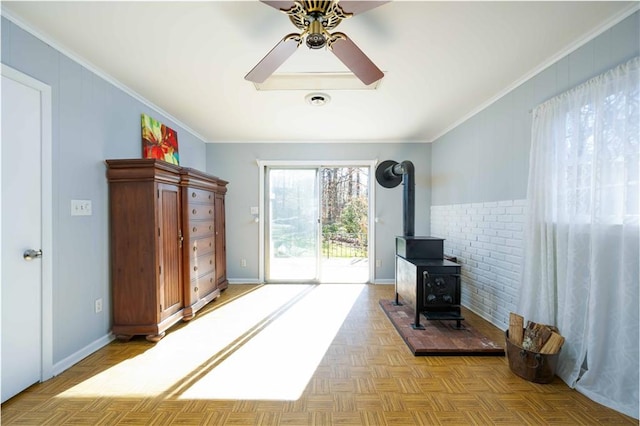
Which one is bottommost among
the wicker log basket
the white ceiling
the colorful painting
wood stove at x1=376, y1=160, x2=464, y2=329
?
the wicker log basket

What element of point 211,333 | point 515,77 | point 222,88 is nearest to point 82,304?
point 211,333

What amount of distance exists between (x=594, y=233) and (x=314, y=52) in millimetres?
2220

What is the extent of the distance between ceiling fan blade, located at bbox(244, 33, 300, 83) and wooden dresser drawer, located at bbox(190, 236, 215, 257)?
1908mm

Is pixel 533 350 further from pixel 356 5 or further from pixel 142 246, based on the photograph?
pixel 142 246

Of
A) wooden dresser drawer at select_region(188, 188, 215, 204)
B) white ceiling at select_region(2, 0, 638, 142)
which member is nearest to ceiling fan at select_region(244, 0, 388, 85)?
white ceiling at select_region(2, 0, 638, 142)

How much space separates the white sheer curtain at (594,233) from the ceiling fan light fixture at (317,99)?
6.03 ft

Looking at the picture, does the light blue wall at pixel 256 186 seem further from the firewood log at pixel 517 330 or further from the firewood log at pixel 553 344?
the firewood log at pixel 553 344

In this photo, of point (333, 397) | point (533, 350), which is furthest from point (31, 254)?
point (533, 350)

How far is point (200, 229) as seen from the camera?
310 cm

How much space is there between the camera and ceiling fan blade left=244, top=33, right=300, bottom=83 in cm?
147

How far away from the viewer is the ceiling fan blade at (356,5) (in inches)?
49.9

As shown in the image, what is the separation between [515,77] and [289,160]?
295cm

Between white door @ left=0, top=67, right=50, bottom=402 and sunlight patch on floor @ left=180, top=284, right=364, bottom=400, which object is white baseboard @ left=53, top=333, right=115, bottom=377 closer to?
white door @ left=0, top=67, right=50, bottom=402

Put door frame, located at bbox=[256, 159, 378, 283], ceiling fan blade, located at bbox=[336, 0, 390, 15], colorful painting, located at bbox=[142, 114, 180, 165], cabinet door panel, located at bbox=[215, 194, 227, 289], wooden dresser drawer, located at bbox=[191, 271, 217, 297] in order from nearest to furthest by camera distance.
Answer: ceiling fan blade, located at bbox=[336, 0, 390, 15], colorful painting, located at bbox=[142, 114, 180, 165], wooden dresser drawer, located at bbox=[191, 271, 217, 297], cabinet door panel, located at bbox=[215, 194, 227, 289], door frame, located at bbox=[256, 159, 378, 283]
